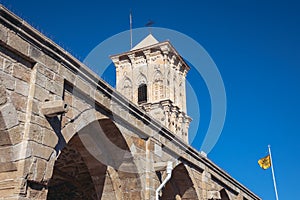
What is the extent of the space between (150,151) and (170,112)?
84.3ft

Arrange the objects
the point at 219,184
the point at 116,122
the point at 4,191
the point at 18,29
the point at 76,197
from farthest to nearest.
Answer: the point at 219,184 < the point at 76,197 < the point at 116,122 < the point at 18,29 < the point at 4,191

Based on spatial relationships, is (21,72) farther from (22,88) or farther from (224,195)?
(224,195)

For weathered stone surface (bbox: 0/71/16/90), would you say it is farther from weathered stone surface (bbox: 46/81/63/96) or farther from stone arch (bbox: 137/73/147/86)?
stone arch (bbox: 137/73/147/86)

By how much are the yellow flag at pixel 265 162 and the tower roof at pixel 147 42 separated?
61.1ft

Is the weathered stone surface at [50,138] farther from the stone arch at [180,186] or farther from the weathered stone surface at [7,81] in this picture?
the stone arch at [180,186]

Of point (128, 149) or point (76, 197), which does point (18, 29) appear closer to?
point (128, 149)

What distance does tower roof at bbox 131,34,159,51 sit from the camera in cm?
3768

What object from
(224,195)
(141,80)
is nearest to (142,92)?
(141,80)

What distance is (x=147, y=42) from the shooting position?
3828 centimetres

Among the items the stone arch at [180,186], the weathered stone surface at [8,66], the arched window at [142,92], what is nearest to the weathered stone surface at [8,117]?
the weathered stone surface at [8,66]

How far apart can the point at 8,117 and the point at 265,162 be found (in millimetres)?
17866

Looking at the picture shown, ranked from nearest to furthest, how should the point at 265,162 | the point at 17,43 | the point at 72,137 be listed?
the point at 17,43
the point at 72,137
the point at 265,162

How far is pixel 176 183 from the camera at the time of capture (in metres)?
11.7

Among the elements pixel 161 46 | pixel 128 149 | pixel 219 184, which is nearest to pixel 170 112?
pixel 161 46
